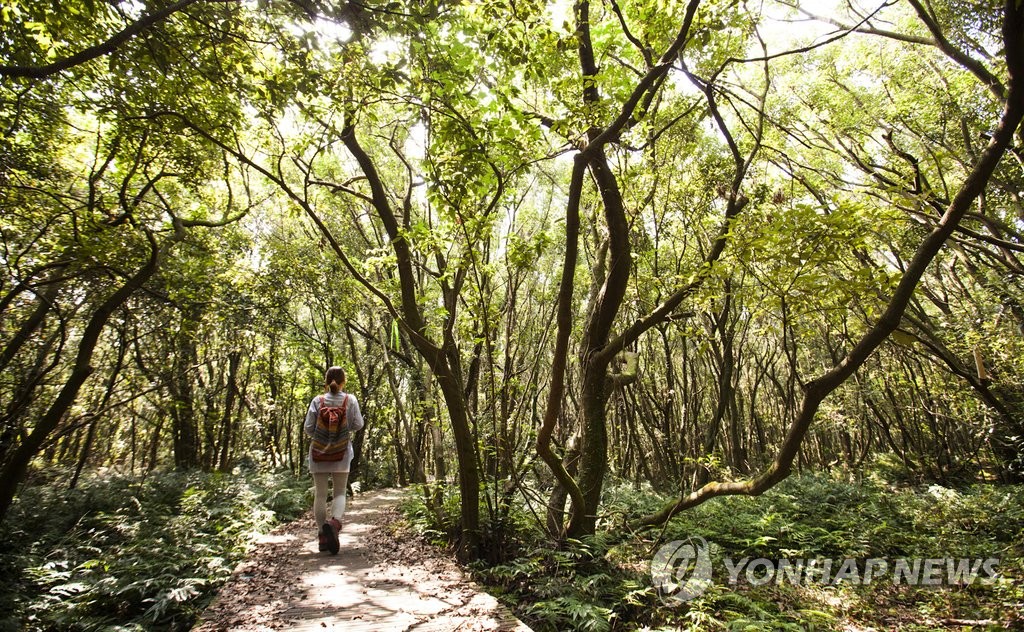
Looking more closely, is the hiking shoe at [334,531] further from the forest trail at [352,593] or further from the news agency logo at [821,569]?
the news agency logo at [821,569]

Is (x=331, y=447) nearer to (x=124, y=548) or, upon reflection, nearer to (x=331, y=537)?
(x=331, y=537)

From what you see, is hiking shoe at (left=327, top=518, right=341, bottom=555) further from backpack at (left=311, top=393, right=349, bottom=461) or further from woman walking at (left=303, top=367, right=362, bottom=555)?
backpack at (left=311, top=393, right=349, bottom=461)

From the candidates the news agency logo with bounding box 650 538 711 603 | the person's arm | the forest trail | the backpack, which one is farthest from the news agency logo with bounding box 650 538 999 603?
the person's arm

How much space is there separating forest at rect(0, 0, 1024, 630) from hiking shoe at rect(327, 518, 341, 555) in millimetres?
1134

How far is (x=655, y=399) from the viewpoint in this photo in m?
15.7

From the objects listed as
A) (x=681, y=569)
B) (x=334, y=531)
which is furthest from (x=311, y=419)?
(x=681, y=569)

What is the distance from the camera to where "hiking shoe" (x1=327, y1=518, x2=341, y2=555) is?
5.54 m

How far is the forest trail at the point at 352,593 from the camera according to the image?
3795mm

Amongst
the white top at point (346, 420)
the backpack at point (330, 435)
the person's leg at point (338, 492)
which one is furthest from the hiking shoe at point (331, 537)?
the backpack at point (330, 435)

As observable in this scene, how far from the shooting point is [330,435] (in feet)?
17.7

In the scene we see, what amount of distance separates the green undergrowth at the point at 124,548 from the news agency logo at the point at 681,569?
471 centimetres

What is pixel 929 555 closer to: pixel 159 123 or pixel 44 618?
pixel 44 618

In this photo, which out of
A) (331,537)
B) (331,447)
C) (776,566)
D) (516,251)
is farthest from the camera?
(776,566)

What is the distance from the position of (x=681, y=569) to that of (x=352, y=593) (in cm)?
400
